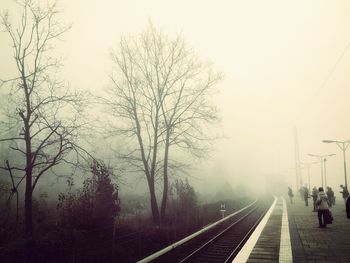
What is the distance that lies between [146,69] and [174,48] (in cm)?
226

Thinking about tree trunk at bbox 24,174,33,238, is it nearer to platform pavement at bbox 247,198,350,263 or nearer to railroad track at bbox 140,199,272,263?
railroad track at bbox 140,199,272,263

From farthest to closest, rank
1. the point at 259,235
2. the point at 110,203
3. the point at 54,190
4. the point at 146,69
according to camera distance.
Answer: the point at 54,190
the point at 146,69
the point at 259,235
the point at 110,203

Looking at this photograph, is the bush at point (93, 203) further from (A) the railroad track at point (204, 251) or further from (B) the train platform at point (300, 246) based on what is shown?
(B) the train platform at point (300, 246)

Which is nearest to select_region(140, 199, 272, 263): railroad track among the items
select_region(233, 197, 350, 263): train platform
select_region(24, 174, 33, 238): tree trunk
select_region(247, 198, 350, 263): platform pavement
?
select_region(233, 197, 350, 263): train platform

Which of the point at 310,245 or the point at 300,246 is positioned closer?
the point at 300,246

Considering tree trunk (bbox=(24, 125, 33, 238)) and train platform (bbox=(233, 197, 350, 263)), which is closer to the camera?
train platform (bbox=(233, 197, 350, 263))

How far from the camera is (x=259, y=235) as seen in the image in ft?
54.9

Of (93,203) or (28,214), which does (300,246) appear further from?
(28,214)

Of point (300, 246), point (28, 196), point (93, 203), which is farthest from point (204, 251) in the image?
point (28, 196)

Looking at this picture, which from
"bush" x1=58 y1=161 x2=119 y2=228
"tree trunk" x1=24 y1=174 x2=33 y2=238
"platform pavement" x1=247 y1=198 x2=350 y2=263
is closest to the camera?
"platform pavement" x1=247 y1=198 x2=350 y2=263

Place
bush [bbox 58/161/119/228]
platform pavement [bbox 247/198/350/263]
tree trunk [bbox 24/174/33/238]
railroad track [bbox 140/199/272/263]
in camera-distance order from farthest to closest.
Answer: bush [bbox 58/161/119/228] → tree trunk [bbox 24/174/33/238] → railroad track [bbox 140/199/272/263] → platform pavement [bbox 247/198/350/263]

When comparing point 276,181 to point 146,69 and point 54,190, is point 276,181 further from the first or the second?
point 146,69

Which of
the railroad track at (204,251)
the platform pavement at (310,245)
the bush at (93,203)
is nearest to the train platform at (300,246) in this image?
the platform pavement at (310,245)

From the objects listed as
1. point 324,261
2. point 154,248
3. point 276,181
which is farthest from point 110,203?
point 276,181
